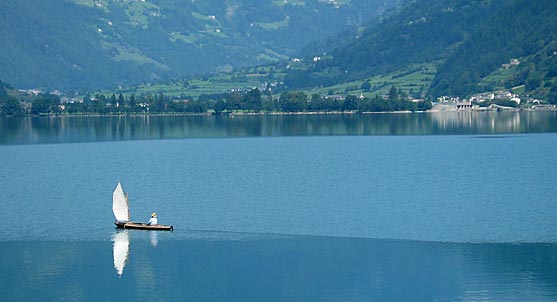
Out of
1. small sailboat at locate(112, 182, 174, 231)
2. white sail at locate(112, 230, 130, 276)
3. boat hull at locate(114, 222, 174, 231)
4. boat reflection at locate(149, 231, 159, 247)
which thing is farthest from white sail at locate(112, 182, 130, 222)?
boat reflection at locate(149, 231, 159, 247)

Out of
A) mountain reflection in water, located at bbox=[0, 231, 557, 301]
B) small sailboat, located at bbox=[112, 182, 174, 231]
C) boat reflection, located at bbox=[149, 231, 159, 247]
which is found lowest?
mountain reflection in water, located at bbox=[0, 231, 557, 301]

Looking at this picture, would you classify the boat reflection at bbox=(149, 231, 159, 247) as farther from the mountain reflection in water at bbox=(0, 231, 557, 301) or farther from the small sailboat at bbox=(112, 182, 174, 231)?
the small sailboat at bbox=(112, 182, 174, 231)

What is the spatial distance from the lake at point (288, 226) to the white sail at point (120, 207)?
1021 millimetres

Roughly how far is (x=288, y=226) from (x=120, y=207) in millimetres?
10413

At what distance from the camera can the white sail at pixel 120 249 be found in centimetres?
5519

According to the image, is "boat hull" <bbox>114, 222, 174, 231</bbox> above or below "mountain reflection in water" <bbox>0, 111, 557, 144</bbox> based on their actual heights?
below

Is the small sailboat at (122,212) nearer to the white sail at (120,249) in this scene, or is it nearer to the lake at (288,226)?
the white sail at (120,249)

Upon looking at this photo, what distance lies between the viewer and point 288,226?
6425 centimetres

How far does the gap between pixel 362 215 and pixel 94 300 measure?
23.4m

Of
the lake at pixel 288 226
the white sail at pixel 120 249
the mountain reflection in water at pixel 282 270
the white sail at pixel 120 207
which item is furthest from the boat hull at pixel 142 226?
the mountain reflection in water at pixel 282 270

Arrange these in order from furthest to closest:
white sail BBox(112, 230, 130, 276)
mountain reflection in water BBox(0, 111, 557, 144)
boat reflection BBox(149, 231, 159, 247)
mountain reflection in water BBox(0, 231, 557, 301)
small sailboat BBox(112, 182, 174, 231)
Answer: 1. mountain reflection in water BBox(0, 111, 557, 144)
2. small sailboat BBox(112, 182, 174, 231)
3. boat reflection BBox(149, 231, 159, 247)
4. white sail BBox(112, 230, 130, 276)
5. mountain reflection in water BBox(0, 231, 557, 301)

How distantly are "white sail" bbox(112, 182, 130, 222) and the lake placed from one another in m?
1.02

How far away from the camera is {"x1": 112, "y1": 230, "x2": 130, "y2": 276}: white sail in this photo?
5519 centimetres

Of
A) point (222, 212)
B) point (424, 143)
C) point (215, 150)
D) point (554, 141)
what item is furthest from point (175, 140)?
point (222, 212)
